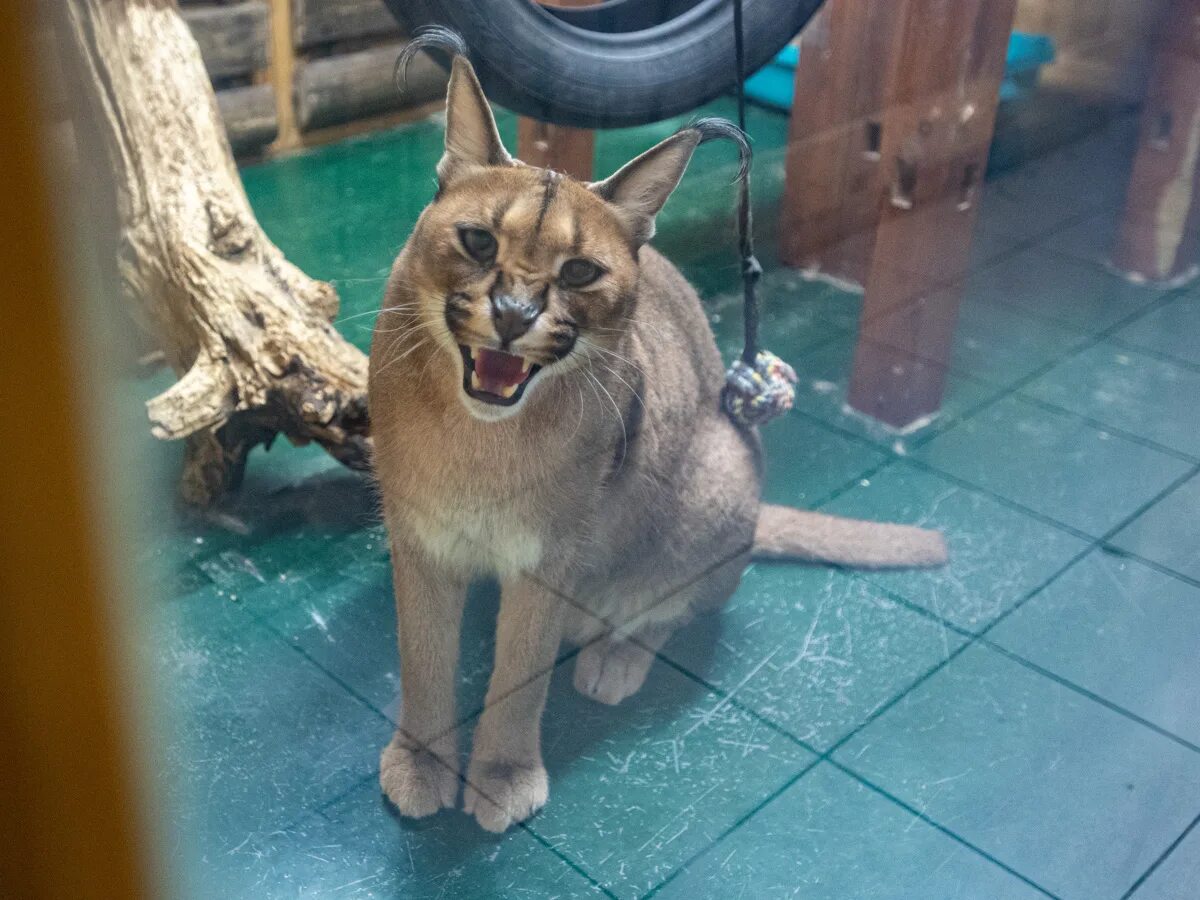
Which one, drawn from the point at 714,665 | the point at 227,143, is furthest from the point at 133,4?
the point at 714,665

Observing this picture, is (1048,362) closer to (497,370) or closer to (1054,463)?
(1054,463)

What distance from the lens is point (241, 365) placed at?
199cm

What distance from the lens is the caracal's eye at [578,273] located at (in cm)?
132

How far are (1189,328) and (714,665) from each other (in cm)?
152

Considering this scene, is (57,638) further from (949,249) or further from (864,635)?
(949,249)

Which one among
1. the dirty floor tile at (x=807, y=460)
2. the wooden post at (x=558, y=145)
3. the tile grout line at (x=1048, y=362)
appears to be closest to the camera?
the wooden post at (x=558, y=145)

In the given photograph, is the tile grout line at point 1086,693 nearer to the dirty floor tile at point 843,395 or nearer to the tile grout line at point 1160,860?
the tile grout line at point 1160,860

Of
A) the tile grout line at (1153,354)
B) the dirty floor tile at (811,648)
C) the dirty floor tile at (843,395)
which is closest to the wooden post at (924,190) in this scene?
the dirty floor tile at (843,395)

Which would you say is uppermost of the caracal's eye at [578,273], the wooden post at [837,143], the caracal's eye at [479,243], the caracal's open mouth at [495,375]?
the caracal's eye at [479,243]

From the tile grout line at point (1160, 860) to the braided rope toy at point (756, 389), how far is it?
82 centimetres

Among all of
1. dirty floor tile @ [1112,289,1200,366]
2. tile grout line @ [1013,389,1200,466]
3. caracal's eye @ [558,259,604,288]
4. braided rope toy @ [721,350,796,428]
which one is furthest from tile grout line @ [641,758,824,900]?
dirty floor tile @ [1112,289,1200,366]

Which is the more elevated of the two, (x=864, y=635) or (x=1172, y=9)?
(x=1172, y=9)

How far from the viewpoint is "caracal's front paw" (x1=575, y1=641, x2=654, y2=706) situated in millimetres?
1790

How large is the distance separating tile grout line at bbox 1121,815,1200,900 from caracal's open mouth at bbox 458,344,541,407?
3.43ft
